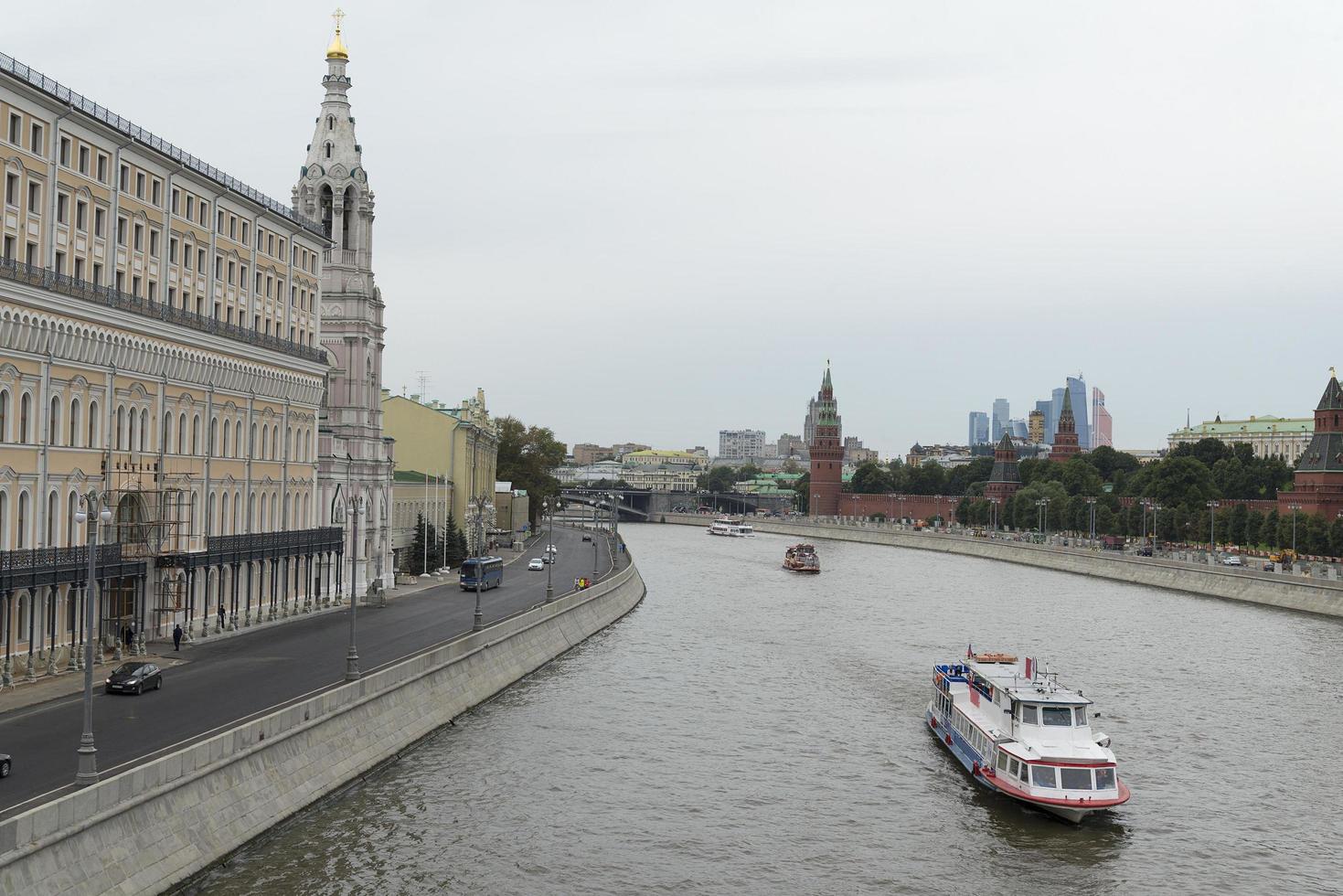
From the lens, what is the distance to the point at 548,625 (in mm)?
67062

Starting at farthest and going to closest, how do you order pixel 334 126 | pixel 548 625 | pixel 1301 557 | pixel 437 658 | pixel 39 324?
pixel 1301 557 → pixel 334 126 → pixel 548 625 → pixel 437 658 → pixel 39 324

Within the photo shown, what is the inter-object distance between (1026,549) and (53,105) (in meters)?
128

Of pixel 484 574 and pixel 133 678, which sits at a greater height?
pixel 484 574

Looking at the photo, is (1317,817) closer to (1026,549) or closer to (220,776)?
(220,776)


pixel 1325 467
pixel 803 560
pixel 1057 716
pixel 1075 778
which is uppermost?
pixel 1325 467

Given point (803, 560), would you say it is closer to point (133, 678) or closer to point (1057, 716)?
point (1057, 716)

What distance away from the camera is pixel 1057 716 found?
137ft

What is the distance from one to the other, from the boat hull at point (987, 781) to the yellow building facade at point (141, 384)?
29.4 meters

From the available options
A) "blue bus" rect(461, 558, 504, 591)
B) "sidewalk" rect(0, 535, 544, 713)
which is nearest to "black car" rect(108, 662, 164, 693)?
"sidewalk" rect(0, 535, 544, 713)

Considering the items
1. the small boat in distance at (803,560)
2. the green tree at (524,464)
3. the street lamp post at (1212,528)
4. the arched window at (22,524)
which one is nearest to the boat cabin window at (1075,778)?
the arched window at (22,524)

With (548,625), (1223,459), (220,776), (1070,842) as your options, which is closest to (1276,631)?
(548,625)

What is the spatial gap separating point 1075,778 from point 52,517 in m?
34.2

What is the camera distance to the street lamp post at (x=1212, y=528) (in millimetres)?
136000

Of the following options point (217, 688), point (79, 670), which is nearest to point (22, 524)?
point (79, 670)
